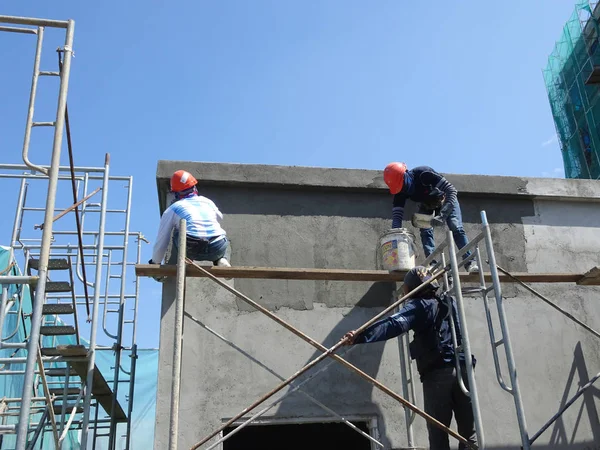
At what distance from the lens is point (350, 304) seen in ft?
19.6

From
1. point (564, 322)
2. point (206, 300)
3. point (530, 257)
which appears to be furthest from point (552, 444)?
point (206, 300)

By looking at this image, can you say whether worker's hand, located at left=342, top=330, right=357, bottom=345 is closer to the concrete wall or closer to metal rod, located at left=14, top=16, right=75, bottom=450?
the concrete wall

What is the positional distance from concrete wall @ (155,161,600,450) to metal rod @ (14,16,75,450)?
2.00m

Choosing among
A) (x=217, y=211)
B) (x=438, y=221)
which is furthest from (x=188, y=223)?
(x=438, y=221)

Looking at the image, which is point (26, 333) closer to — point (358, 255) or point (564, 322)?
point (358, 255)

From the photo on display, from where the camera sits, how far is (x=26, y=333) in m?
8.00

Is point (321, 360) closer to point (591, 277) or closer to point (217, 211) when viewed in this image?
point (217, 211)

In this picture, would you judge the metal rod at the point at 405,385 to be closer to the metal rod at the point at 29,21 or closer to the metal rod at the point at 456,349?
the metal rod at the point at 456,349

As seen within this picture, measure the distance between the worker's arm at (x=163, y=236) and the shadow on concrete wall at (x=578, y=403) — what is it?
4323 mm

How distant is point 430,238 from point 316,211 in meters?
1.31

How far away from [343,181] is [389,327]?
2471 millimetres

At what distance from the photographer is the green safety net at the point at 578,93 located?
21922mm

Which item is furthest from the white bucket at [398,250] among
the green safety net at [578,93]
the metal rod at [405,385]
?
the green safety net at [578,93]

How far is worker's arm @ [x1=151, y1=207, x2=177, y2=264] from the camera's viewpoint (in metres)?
5.33
